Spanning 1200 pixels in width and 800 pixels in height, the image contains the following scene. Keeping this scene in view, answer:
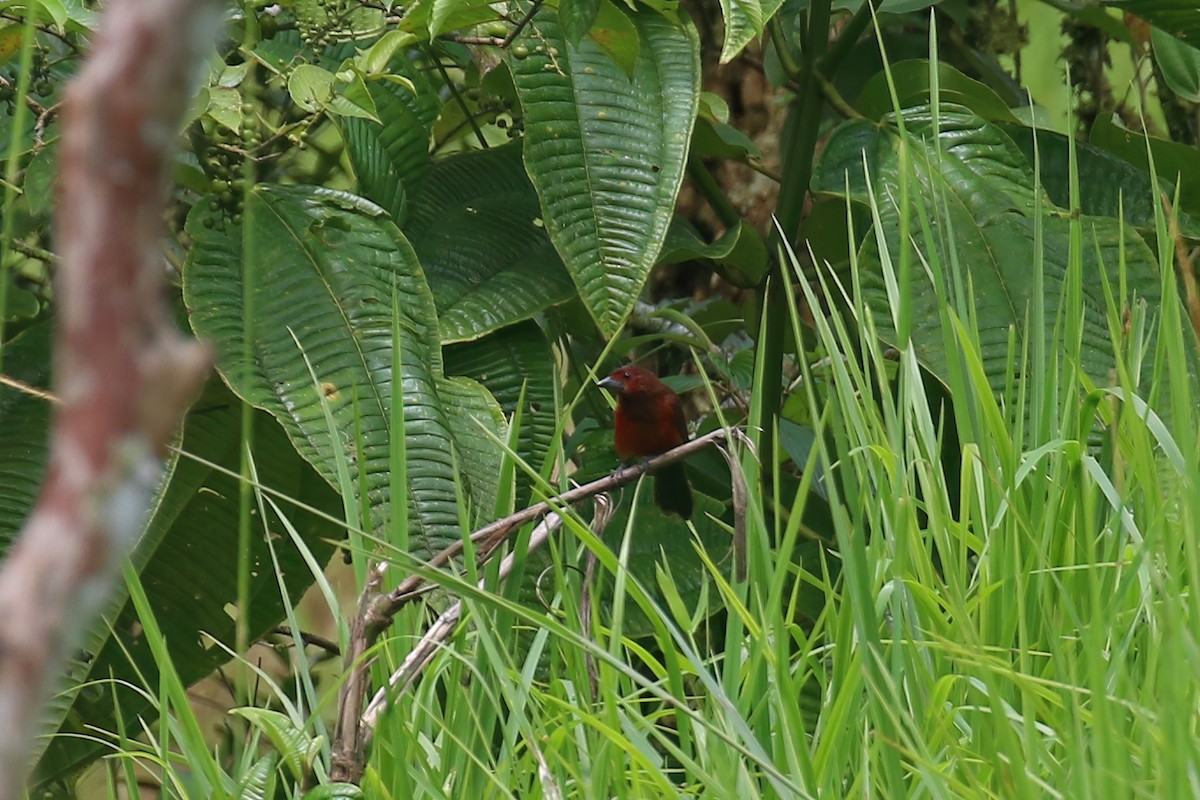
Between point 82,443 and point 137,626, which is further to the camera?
point 137,626

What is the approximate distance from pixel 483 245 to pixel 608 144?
1.37 feet

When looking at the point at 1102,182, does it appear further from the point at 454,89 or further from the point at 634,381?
the point at 454,89

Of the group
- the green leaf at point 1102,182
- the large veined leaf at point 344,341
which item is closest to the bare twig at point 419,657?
the large veined leaf at point 344,341

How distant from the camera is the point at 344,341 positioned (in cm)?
205

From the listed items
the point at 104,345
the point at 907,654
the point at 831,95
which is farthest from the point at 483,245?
the point at 104,345

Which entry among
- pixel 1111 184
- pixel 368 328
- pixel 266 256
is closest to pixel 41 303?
pixel 266 256

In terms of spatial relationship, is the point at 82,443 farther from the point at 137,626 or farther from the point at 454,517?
the point at 137,626

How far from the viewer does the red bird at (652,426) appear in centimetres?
268

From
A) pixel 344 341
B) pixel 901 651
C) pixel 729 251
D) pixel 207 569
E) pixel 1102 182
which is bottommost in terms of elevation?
pixel 207 569

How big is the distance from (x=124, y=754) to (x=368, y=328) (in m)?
0.90

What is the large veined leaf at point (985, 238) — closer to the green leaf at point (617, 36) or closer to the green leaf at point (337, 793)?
the green leaf at point (617, 36)

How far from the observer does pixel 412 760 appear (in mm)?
1321

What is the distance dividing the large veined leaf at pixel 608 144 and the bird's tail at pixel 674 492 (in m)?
0.67

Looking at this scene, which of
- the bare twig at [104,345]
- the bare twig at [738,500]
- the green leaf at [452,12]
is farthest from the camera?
the green leaf at [452,12]
